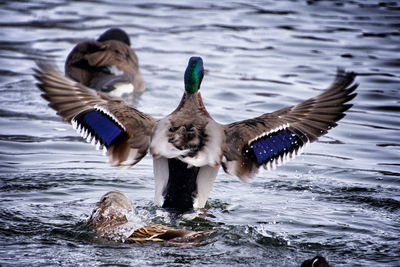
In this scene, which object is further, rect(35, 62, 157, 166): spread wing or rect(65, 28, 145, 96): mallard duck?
rect(65, 28, 145, 96): mallard duck

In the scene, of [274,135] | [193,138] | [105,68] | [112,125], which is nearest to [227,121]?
[105,68]

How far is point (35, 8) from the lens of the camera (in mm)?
14586

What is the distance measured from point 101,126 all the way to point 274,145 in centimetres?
152

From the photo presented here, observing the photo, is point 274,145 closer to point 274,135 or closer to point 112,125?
point 274,135

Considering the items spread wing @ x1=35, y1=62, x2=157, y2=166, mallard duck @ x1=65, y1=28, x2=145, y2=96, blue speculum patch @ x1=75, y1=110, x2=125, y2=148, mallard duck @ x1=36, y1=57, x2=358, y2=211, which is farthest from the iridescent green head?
mallard duck @ x1=65, y1=28, x2=145, y2=96

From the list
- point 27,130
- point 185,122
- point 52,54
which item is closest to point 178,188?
point 185,122

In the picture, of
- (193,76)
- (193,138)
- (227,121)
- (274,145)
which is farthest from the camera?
(227,121)

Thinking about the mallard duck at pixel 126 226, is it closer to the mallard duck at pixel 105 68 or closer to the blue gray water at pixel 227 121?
the blue gray water at pixel 227 121

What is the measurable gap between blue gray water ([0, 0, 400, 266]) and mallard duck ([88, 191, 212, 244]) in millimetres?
93

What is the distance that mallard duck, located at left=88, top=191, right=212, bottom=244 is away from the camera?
549 centimetres

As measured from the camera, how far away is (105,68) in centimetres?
1061

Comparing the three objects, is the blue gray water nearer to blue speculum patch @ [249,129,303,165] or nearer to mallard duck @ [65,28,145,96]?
mallard duck @ [65,28,145,96]

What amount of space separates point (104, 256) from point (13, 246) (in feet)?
2.37

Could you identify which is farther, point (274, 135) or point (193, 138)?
point (274, 135)
